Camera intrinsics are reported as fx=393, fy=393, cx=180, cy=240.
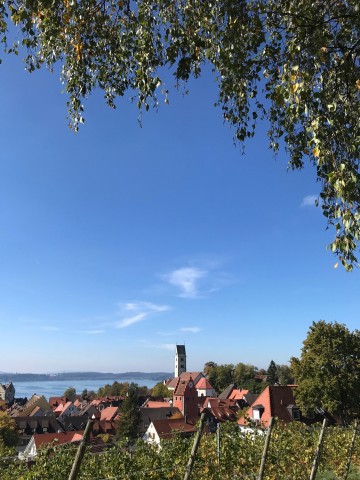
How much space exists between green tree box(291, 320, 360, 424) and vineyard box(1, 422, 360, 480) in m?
19.3

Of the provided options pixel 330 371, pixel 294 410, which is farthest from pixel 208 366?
pixel 330 371

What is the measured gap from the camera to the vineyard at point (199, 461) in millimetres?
6691

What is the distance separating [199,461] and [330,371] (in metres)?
22.9

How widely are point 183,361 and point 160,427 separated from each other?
92.9 metres

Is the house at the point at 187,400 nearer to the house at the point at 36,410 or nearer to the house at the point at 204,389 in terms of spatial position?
the house at the point at 204,389

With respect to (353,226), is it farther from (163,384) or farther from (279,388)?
(163,384)

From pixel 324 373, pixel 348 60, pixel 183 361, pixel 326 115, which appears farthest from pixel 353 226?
pixel 183 361

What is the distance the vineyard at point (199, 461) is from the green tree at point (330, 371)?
→ 19320mm

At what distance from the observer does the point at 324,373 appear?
88.7 feet

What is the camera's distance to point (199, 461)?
282 inches

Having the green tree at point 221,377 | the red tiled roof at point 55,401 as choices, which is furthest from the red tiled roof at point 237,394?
the red tiled roof at point 55,401

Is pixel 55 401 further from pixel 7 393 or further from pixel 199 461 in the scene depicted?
pixel 199 461

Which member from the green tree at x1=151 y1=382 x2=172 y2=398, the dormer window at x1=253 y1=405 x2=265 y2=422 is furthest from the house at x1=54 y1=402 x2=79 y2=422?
the dormer window at x1=253 y1=405 x2=265 y2=422

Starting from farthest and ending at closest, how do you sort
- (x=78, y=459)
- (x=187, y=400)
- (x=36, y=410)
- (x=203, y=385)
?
(x=203, y=385) < (x=36, y=410) < (x=187, y=400) < (x=78, y=459)
